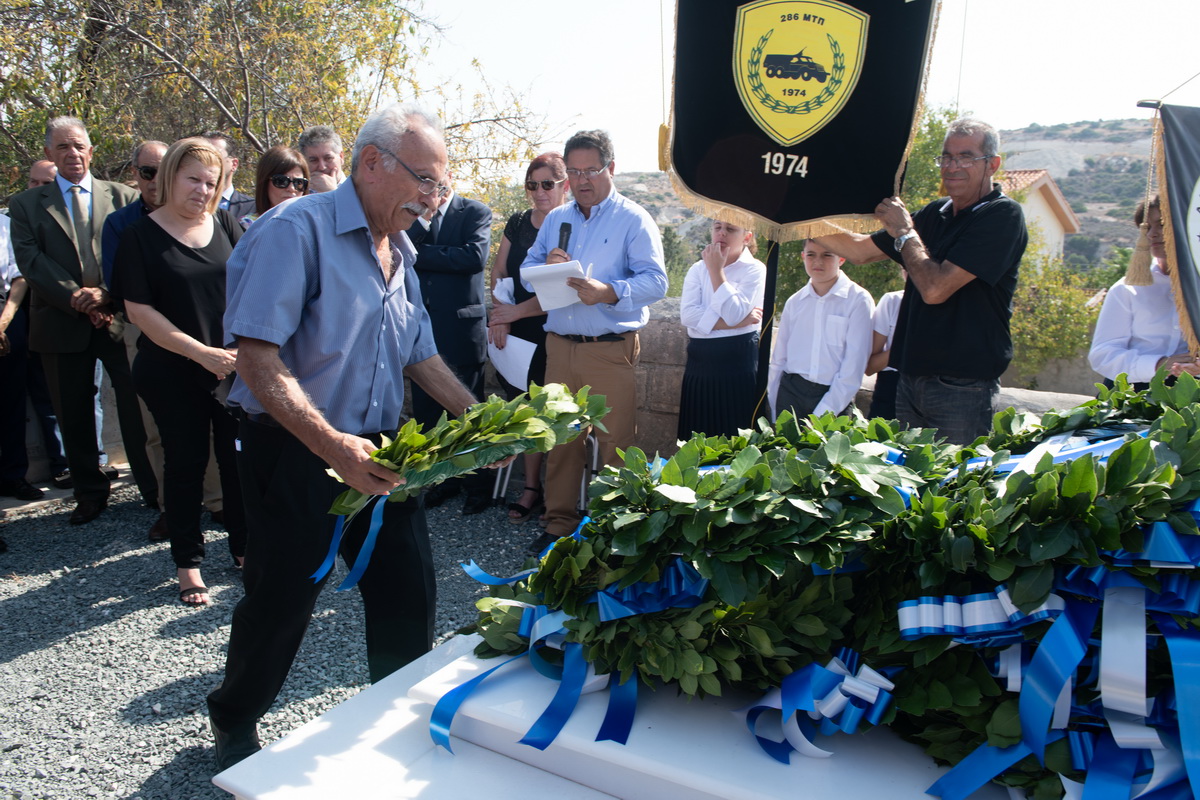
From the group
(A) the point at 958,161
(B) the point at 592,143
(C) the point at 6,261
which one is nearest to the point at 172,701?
(B) the point at 592,143

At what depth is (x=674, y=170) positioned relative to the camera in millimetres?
3777

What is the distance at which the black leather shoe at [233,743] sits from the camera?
2.53 metres

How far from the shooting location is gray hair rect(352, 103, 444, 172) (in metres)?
2.32

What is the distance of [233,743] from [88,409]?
12.4 feet

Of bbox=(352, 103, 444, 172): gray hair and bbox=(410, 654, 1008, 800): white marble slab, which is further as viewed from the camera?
bbox=(352, 103, 444, 172): gray hair

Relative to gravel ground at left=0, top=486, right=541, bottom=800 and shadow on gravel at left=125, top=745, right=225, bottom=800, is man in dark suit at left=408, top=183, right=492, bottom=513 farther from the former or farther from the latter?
shadow on gravel at left=125, top=745, right=225, bottom=800

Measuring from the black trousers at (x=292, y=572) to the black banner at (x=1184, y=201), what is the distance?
3.61m

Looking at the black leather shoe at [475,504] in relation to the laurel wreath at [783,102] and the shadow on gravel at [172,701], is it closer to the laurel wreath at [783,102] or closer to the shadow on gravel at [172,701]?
the shadow on gravel at [172,701]

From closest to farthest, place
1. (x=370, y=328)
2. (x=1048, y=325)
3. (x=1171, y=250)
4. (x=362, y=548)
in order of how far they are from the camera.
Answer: (x=362, y=548), (x=370, y=328), (x=1171, y=250), (x=1048, y=325)

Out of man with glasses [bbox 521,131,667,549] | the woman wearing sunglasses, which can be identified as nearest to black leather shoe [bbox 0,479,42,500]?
the woman wearing sunglasses

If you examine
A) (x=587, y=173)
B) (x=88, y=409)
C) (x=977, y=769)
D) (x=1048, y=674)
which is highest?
(x=587, y=173)

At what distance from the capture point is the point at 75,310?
521cm

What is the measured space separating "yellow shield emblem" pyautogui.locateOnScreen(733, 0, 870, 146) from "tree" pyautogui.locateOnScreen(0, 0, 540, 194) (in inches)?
A: 282

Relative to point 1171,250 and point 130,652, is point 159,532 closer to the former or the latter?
point 130,652
